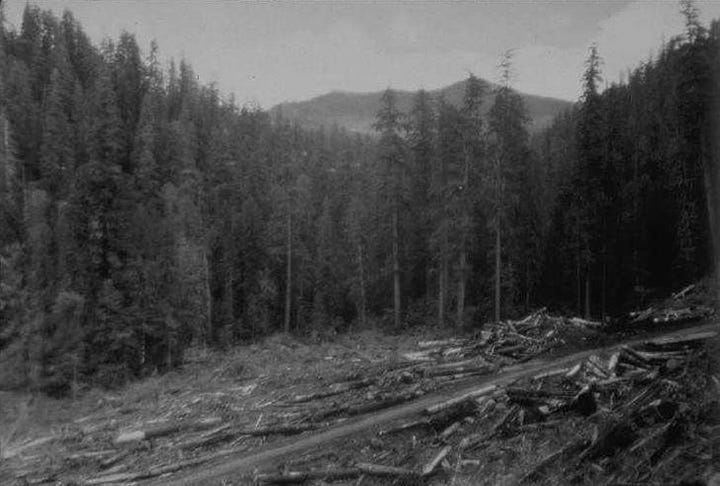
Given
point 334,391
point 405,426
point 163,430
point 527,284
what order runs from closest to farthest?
point 405,426
point 163,430
point 334,391
point 527,284

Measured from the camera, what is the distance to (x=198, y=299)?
40906 mm

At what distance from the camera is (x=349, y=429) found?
11617 millimetres

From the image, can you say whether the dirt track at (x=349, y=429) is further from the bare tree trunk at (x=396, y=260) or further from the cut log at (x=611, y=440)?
the bare tree trunk at (x=396, y=260)

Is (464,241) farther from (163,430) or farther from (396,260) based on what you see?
(163,430)

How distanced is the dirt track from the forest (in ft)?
53.3

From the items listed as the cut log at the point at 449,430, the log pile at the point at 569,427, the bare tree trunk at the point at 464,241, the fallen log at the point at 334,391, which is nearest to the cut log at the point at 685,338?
the log pile at the point at 569,427

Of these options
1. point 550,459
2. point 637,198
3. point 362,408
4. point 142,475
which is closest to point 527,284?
point 637,198

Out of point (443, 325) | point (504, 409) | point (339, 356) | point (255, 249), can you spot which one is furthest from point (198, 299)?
point (504, 409)

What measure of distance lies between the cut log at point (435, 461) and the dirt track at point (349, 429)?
89.2 inches

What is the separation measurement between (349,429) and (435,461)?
2941 mm

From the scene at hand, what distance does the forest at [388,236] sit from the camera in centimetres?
3014

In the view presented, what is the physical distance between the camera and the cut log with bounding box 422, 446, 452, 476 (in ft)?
29.3

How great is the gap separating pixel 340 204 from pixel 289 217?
1485cm

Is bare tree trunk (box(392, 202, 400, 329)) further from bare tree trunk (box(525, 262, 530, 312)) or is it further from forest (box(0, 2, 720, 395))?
bare tree trunk (box(525, 262, 530, 312))
